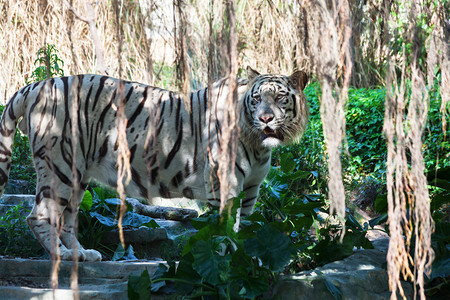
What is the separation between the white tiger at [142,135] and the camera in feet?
13.1

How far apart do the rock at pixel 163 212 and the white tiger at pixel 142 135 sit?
148cm

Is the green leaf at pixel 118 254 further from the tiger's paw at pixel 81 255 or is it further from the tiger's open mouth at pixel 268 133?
the tiger's open mouth at pixel 268 133

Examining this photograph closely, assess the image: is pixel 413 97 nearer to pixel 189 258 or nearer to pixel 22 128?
pixel 189 258

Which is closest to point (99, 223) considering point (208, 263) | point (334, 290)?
point (208, 263)

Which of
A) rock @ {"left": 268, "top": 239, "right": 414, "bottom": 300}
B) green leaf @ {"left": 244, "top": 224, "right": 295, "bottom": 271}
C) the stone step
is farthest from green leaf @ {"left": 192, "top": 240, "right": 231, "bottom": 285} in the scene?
the stone step

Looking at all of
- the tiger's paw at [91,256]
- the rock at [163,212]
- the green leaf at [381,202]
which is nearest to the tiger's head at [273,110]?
the green leaf at [381,202]

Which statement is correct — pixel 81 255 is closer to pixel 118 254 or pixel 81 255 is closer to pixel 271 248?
pixel 118 254

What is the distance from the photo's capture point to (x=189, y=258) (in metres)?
2.96

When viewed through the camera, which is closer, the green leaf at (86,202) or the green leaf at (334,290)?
the green leaf at (334,290)

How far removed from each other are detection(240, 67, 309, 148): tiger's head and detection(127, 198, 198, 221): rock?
2000mm

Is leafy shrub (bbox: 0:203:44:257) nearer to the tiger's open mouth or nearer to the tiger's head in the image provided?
the tiger's head

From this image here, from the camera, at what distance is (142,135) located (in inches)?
165

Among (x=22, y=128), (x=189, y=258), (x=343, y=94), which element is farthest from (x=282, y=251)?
(x=22, y=128)

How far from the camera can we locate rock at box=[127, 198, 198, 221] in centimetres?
577
